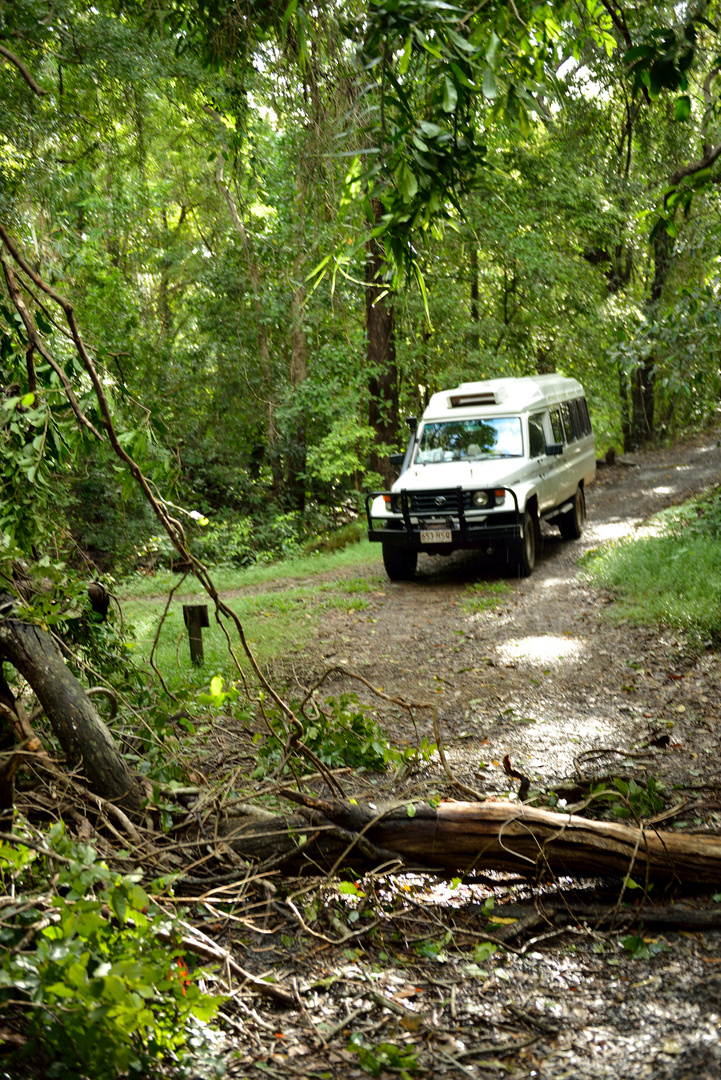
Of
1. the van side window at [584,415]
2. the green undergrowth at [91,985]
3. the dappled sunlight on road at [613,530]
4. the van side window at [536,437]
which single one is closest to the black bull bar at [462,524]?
the van side window at [536,437]

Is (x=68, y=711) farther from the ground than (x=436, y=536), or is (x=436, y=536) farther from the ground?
(x=68, y=711)

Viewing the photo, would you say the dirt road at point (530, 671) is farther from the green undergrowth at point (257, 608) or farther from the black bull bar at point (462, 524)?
the black bull bar at point (462, 524)

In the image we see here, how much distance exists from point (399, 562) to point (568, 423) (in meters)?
4.09

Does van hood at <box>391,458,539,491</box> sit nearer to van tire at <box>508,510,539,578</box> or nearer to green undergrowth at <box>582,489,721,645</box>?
van tire at <box>508,510,539,578</box>

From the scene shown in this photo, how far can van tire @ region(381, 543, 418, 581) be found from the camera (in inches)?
465

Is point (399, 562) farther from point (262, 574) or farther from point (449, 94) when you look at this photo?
point (449, 94)

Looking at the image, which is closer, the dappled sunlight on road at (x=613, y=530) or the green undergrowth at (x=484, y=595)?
the green undergrowth at (x=484, y=595)

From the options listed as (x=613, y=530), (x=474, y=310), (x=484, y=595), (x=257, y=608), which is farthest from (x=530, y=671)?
(x=474, y=310)

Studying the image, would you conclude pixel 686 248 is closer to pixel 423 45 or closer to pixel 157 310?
pixel 423 45

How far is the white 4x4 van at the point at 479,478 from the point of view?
10.8m

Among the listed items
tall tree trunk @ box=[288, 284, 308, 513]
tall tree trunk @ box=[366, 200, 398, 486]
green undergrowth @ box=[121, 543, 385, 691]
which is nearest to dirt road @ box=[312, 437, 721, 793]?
green undergrowth @ box=[121, 543, 385, 691]

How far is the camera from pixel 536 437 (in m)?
12.1

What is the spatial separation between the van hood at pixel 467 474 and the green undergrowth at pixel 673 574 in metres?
1.58

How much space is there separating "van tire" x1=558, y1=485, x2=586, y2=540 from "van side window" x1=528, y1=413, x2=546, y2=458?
193 centimetres
